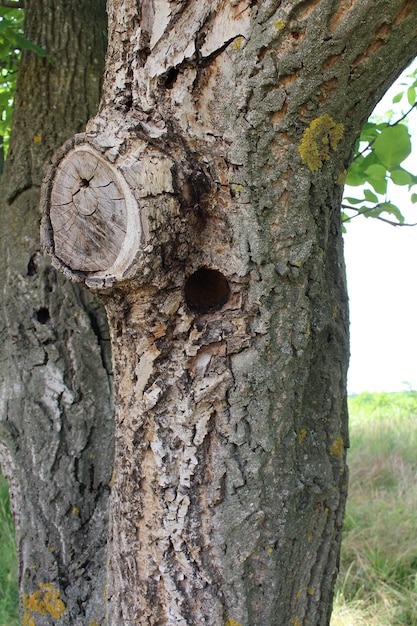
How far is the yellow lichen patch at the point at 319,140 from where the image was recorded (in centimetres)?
138

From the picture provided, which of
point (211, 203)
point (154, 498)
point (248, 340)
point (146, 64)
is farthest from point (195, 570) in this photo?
point (146, 64)

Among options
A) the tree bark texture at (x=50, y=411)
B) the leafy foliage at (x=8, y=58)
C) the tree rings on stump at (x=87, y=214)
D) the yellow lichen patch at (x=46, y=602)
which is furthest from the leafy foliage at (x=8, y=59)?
the yellow lichen patch at (x=46, y=602)

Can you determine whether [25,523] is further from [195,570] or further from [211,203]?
[211,203]

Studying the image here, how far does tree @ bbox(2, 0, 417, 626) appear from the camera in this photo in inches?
Answer: 51.4

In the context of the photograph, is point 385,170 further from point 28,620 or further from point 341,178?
point 28,620

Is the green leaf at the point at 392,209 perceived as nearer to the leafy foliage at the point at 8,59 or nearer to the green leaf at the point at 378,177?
the green leaf at the point at 378,177

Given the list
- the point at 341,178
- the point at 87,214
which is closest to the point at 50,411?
the point at 87,214

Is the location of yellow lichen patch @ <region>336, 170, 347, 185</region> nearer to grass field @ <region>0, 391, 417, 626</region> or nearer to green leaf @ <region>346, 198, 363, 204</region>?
green leaf @ <region>346, 198, 363, 204</region>

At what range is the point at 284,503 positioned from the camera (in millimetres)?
1480

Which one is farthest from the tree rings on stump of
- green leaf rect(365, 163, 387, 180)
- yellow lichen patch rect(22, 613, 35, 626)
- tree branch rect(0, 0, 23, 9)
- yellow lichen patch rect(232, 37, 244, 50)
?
tree branch rect(0, 0, 23, 9)

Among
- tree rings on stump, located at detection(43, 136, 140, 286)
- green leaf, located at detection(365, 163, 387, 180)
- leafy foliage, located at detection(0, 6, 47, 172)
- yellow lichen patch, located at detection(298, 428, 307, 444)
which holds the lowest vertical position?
yellow lichen patch, located at detection(298, 428, 307, 444)

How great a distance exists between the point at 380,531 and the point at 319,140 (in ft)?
9.42

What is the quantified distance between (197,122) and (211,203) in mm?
194

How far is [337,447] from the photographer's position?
1.63 metres
